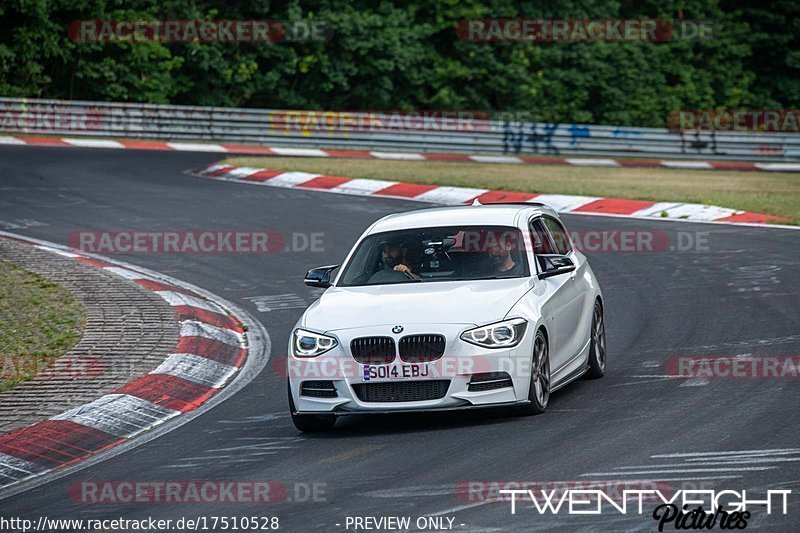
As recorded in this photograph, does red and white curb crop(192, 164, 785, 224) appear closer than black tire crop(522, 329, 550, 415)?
No

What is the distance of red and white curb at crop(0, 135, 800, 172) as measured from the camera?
108 feet

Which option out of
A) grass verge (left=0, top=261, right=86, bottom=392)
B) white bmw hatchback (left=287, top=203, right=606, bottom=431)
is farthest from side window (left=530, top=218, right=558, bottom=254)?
grass verge (left=0, top=261, right=86, bottom=392)

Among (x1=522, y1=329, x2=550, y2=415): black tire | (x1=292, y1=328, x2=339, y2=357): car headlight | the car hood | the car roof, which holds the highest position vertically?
the car roof

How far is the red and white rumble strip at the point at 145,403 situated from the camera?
9086mm

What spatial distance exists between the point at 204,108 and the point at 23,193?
13257 millimetres

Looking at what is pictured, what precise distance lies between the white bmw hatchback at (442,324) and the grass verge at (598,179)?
10.7 m

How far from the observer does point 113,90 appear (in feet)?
124

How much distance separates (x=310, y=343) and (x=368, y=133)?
2780cm

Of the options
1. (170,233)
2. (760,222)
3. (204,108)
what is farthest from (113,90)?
(760,222)

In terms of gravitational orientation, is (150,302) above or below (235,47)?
below

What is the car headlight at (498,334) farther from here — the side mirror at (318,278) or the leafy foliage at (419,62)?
the leafy foliage at (419,62)

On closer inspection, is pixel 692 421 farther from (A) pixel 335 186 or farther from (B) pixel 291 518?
(A) pixel 335 186

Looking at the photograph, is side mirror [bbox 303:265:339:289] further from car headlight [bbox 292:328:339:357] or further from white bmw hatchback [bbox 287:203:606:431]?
car headlight [bbox 292:328:339:357]

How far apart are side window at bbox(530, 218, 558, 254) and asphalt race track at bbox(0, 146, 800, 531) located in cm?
113
